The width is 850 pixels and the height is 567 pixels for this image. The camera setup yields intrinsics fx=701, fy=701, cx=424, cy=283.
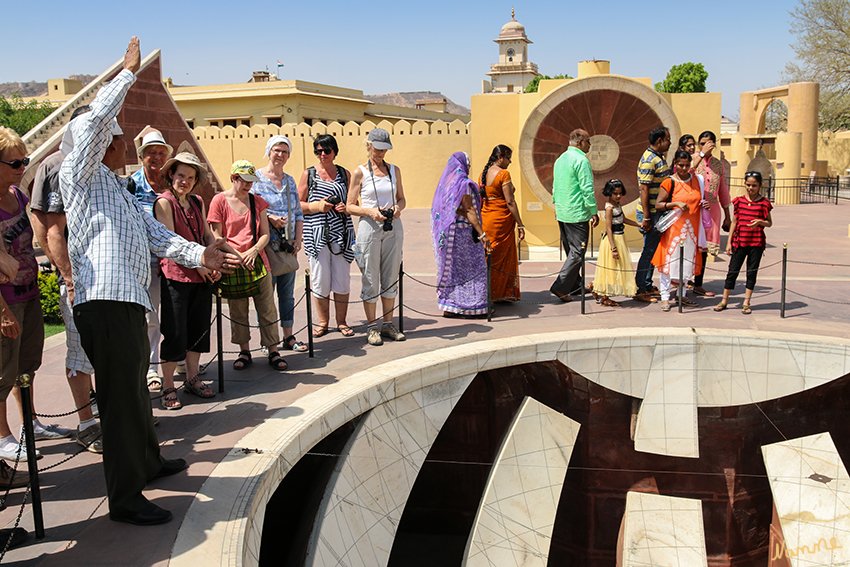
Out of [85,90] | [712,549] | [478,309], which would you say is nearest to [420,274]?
[478,309]

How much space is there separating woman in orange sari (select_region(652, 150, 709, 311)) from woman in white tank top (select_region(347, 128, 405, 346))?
9.70ft

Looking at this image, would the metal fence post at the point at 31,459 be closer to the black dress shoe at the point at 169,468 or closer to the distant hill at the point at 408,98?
the black dress shoe at the point at 169,468

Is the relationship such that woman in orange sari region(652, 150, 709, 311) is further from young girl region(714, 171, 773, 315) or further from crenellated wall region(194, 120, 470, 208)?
crenellated wall region(194, 120, 470, 208)

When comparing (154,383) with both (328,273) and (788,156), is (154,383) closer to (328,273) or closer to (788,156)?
(328,273)

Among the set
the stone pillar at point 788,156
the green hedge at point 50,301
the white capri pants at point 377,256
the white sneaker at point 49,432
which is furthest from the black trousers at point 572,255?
the stone pillar at point 788,156

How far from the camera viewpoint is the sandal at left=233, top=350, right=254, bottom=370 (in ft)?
19.1

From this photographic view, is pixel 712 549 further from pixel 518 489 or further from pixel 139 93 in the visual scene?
pixel 139 93

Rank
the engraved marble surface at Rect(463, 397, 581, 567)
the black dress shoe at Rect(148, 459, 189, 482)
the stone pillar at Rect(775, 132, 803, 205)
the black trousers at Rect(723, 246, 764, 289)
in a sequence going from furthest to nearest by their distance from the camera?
the stone pillar at Rect(775, 132, 803, 205)
the black trousers at Rect(723, 246, 764, 289)
the engraved marble surface at Rect(463, 397, 581, 567)
the black dress shoe at Rect(148, 459, 189, 482)

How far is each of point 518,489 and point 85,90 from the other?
11.9 metres

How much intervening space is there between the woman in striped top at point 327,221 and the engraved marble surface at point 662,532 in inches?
145

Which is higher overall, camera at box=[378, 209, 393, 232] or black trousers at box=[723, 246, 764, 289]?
camera at box=[378, 209, 393, 232]

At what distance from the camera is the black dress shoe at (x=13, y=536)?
320cm

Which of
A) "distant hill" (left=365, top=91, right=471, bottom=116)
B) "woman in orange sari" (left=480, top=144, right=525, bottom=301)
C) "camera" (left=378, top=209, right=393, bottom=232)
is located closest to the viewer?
"camera" (left=378, top=209, right=393, bottom=232)

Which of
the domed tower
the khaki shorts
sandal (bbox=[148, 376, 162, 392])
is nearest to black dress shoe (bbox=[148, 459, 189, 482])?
the khaki shorts
